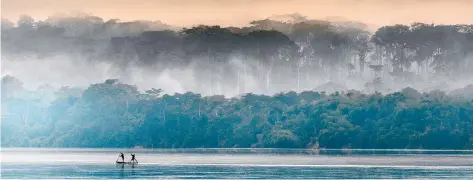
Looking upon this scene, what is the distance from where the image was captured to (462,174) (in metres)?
84.2

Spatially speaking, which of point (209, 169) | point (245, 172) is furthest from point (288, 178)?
point (209, 169)

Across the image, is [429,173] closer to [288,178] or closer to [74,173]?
[288,178]

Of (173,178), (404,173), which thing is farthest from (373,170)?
(173,178)

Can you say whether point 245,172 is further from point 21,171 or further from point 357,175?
point 21,171

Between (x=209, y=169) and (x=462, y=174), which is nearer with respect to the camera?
(x=462, y=174)

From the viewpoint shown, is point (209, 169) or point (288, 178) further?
point (209, 169)

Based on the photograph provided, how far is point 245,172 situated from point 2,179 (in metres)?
21.4

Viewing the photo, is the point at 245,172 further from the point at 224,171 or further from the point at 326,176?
the point at 326,176

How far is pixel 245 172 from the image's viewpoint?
3529 inches

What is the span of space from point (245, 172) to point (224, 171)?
7.86 feet

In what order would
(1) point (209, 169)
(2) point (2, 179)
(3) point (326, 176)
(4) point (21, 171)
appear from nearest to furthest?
(2) point (2, 179), (3) point (326, 176), (4) point (21, 171), (1) point (209, 169)

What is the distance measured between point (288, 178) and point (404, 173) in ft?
38.0

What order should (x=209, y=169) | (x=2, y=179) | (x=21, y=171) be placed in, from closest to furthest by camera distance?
(x=2, y=179), (x=21, y=171), (x=209, y=169)

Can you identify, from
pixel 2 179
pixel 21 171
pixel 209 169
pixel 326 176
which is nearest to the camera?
pixel 2 179
